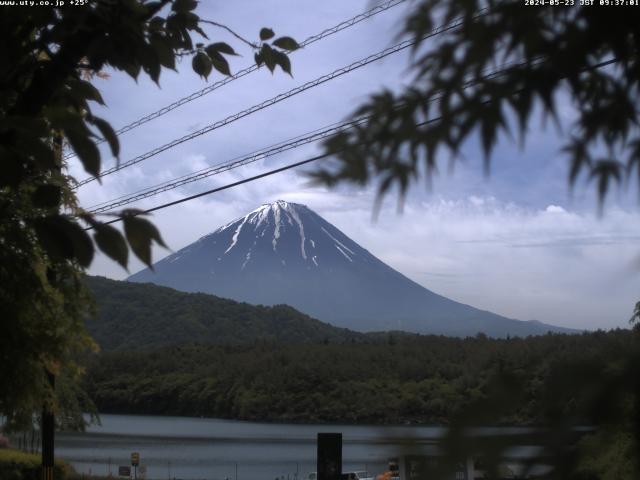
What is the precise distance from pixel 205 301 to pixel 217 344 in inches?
196

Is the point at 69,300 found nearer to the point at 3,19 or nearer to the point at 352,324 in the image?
the point at 3,19

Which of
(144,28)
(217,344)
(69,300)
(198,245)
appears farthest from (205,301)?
(144,28)

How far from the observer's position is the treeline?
3.50 ft

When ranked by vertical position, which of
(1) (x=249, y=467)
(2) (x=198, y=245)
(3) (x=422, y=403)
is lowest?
(1) (x=249, y=467)

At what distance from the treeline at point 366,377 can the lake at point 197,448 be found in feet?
5.70

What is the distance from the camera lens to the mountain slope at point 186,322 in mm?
32000

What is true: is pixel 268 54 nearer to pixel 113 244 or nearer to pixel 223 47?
pixel 223 47

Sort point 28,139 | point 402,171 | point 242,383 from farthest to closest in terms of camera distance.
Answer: point 242,383 → point 28,139 → point 402,171

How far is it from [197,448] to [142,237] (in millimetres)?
36435

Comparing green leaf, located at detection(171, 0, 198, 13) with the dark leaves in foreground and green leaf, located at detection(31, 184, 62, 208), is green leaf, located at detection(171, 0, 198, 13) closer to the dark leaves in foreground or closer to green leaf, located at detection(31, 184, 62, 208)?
green leaf, located at detection(31, 184, 62, 208)

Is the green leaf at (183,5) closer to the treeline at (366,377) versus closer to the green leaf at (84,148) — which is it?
the green leaf at (84,148)

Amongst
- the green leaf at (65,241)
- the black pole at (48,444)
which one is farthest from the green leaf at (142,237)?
the black pole at (48,444)

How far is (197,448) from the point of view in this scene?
36688mm

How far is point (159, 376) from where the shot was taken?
104 ft
